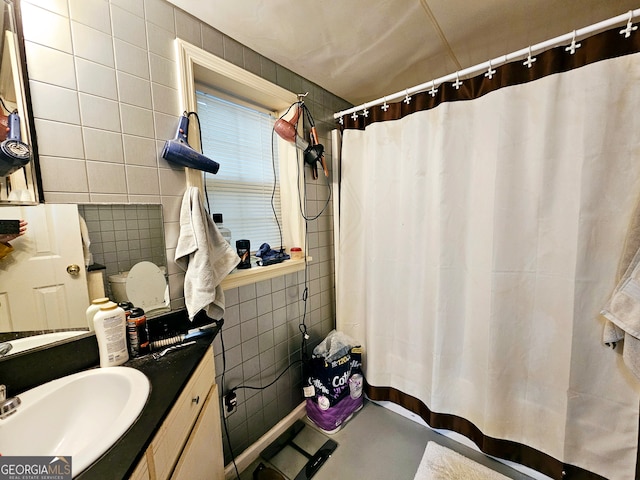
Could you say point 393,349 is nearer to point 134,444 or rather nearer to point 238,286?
point 238,286

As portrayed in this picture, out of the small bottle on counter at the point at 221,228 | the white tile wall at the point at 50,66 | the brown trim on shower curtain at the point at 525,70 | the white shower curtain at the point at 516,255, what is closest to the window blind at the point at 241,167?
the small bottle on counter at the point at 221,228

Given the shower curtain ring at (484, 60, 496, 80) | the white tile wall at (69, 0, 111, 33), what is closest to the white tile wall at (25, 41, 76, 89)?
the white tile wall at (69, 0, 111, 33)

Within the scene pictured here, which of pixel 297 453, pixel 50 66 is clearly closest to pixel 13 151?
pixel 50 66

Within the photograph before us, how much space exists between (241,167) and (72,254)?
2.93 ft

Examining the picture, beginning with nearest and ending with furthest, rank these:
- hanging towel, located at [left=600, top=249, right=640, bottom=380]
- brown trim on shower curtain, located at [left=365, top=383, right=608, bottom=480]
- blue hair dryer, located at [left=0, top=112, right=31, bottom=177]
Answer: blue hair dryer, located at [left=0, top=112, right=31, bottom=177] < hanging towel, located at [left=600, top=249, right=640, bottom=380] < brown trim on shower curtain, located at [left=365, top=383, right=608, bottom=480]

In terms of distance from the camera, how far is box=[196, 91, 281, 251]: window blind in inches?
54.2

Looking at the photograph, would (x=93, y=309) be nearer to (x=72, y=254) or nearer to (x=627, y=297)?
(x=72, y=254)

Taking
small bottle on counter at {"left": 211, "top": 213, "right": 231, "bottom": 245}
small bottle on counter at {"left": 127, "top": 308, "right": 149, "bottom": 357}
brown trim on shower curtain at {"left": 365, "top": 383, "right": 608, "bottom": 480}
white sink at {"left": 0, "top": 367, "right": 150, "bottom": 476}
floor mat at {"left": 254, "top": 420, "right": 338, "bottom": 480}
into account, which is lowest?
floor mat at {"left": 254, "top": 420, "right": 338, "bottom": 480}

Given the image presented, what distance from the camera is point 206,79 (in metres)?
1.25

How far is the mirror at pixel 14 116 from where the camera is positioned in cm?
72

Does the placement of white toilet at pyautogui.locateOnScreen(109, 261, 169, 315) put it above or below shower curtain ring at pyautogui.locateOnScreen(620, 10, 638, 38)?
below

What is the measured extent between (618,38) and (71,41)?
1.95m

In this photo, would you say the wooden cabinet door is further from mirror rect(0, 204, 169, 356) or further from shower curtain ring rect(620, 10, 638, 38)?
shower curtain ring rect(620, 10, 638, 38)

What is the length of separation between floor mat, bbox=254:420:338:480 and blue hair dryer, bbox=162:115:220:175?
1.54m
